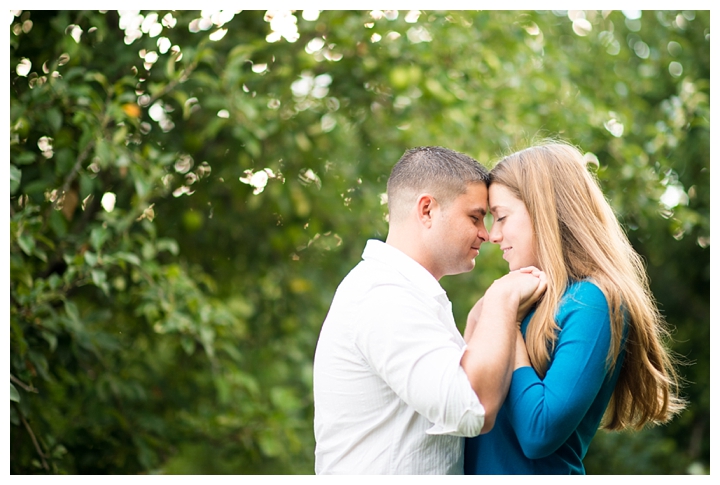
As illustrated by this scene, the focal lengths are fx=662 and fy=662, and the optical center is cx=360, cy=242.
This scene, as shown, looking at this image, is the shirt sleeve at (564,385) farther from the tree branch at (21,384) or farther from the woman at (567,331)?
the tree branch at (21,384)

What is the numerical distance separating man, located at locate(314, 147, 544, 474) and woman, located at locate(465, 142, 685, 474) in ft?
0.22

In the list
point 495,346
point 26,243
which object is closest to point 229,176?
point 26,243

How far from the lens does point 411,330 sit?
64.9 inches

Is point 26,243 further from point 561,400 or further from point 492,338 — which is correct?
point 561,400

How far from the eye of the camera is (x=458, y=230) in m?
1.98

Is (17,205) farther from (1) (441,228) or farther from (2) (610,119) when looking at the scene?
(2) (610,119)

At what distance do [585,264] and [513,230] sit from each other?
0.22 m

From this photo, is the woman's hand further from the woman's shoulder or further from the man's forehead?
the man's forehead

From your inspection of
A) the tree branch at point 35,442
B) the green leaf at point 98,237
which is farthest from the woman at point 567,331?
the tree branch at point 35,442

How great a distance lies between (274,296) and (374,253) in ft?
9.10

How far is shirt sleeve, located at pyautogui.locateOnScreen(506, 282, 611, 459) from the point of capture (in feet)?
5.28

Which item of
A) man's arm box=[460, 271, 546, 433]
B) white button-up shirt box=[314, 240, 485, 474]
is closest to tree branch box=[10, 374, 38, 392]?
white button-up shirt box=[314, 240, 485, 474]

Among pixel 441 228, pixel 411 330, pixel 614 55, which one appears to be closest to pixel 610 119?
pixel 614 55

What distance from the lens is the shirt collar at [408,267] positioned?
6.14 ft
